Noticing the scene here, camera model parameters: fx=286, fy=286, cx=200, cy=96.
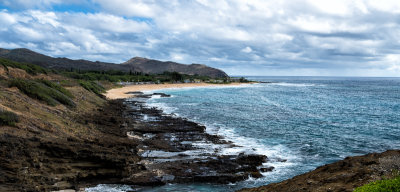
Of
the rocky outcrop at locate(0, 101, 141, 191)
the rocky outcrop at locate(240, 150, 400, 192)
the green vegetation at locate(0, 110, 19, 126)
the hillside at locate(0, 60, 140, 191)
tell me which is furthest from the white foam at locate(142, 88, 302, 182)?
the green vegetation at locate(0, 110, 19, 126)

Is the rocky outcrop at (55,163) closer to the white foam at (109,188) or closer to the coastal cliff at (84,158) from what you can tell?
the coastal cliff at (84,158)

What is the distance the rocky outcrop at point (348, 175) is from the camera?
33.5 feet

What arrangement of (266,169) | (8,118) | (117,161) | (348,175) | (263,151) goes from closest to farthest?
(348,175) < (117,161) < (8,118) < (266,169) < (263,151)

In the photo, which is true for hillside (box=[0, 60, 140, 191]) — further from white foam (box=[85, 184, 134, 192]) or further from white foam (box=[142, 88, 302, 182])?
white foam (box=[142, 88, 302, 182])

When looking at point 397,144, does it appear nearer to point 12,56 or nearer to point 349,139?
point 349,139

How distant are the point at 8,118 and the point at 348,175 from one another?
17873 millimetres

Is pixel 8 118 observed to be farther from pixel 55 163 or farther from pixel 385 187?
pixel 385 187

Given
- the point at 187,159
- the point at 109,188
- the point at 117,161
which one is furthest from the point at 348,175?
the point at 117,161

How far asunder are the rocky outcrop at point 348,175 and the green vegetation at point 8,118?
14.2 meters

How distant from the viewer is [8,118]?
16.7 m

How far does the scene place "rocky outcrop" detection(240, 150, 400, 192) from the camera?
10203 millimetres

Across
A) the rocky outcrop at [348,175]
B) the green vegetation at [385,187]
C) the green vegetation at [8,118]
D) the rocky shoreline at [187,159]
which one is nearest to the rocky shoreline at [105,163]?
the rocky shoreline at [187,159]

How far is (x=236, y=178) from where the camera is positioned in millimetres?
15609

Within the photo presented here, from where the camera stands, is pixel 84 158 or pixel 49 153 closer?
pixel 49 153
